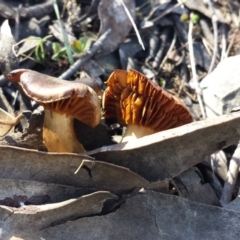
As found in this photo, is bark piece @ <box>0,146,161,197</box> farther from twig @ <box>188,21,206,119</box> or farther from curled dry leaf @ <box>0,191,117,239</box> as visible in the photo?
twig @ <box>188,21,206,119</box>

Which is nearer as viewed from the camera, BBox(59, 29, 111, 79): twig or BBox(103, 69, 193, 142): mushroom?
BBox(103, 69, 193, 142): mushroom

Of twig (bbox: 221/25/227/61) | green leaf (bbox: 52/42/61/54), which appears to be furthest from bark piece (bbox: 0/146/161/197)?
twig (bbox: 221/25/227/61)

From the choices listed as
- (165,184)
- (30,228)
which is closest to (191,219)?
(165,184)

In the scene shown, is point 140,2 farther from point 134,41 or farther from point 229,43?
point 229,43

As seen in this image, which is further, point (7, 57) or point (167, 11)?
point (167, 11)

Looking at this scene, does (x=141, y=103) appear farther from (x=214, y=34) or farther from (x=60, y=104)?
(x=214, y=34)

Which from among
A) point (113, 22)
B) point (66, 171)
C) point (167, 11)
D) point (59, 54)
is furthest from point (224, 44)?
point (66, 171)
